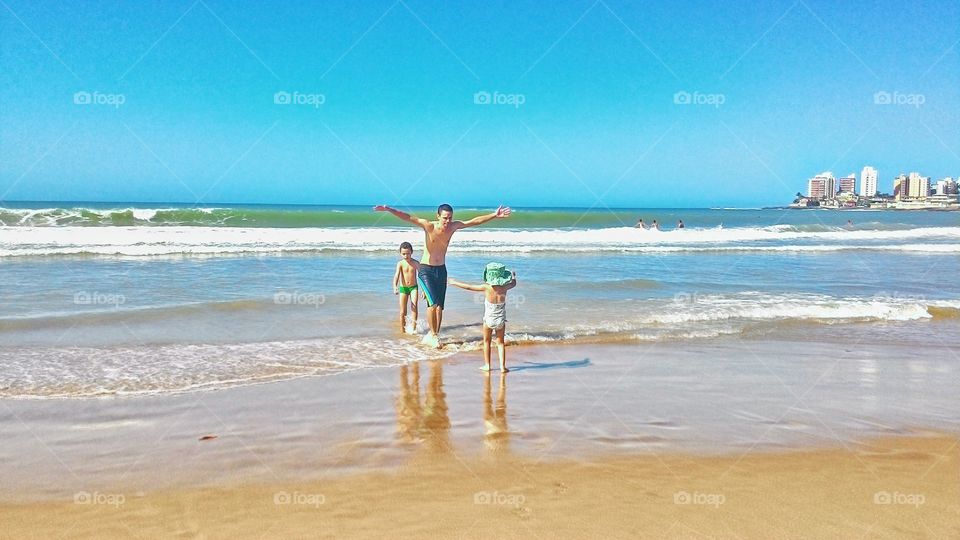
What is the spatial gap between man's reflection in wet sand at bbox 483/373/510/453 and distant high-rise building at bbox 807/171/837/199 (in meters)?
137

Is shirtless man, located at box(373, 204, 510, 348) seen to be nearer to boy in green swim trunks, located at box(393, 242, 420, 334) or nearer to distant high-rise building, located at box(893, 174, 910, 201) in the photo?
boy in green swim trunks, located at box(393, 242, 420, 334)

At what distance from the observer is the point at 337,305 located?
11.8 meters

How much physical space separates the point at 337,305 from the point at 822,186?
462 ft

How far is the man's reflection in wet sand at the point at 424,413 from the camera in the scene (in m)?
5.09

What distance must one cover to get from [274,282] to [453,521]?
1220cm

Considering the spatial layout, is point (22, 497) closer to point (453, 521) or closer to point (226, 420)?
point (226, 420)

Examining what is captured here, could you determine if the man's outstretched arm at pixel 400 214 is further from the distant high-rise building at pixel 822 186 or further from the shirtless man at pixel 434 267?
the distant high-rise building at pixel 822 186

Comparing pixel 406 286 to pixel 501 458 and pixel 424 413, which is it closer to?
pixel 424 413

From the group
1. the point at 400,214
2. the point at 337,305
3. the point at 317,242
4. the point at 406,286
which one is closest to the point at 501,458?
the point at 400,214

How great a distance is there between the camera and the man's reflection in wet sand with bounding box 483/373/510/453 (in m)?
4.97

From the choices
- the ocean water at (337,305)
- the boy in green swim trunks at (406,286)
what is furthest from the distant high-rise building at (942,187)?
the boy in green swim trunks at (406,286)

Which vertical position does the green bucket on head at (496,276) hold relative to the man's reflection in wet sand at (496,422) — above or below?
above

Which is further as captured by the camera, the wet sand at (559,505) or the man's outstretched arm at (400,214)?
the man's outstretched arm at (400,214)

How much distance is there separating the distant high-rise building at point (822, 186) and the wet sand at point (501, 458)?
13653 centimetres
